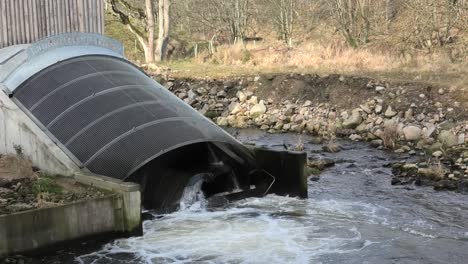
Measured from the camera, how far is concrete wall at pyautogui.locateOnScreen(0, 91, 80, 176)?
40.8ft

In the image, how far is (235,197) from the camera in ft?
46.2

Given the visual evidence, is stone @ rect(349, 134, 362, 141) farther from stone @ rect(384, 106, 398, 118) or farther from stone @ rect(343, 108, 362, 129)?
stone @ rect(384, 106, 398, 118)

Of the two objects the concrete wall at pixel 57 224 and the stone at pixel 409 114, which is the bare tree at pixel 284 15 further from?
the concrete wall at pixel 57 224

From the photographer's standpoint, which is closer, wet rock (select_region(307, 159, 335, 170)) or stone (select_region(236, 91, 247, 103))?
wet rock (select_region(307, 159, 335, 170))

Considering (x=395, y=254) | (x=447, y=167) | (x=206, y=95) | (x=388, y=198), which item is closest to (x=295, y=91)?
(x=206, y=95)

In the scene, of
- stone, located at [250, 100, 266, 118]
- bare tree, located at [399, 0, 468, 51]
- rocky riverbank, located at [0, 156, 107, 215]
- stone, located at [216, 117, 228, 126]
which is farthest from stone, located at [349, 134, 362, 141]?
rocky riverbank, located at [0, 156, 107, 215]

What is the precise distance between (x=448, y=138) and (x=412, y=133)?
1.38 metres

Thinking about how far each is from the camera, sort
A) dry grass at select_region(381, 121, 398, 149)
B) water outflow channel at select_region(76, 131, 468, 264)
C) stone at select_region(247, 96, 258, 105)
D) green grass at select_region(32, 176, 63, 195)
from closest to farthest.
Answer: water outflow channel at select_region(76, 131, 468, 264) → green grass at select_region(32, 176, 63, 195) → dry grass at select_region(381, 121, 398, 149) → stone at select_region(247, 96, 258, 105)

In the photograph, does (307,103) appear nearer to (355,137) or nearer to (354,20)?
(355,137)

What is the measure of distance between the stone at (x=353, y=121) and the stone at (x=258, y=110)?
426 centimetres

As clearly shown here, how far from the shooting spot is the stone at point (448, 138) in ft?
60.0

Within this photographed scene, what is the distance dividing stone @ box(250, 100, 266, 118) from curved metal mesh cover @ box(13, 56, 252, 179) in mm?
9864

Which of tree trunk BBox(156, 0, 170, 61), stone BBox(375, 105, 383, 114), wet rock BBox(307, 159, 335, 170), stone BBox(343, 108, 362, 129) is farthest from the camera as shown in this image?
tree trunk BBox(156, 0, 170, 61)

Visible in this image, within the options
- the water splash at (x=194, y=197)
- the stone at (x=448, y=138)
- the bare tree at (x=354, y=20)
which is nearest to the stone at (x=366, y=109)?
the stone at (x=448, y=138)
